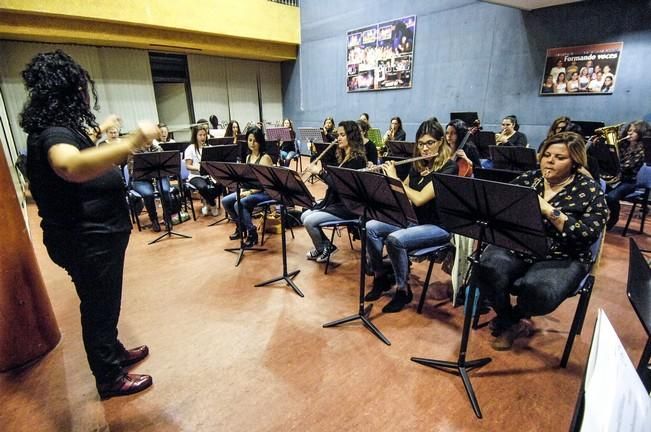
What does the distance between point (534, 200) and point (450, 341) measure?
4.06 ft

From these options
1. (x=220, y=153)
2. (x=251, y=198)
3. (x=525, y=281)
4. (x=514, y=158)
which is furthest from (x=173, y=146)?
(x=525, y=281)

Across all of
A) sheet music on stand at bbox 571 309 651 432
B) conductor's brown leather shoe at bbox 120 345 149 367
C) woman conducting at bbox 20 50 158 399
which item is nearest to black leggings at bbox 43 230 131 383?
woman conducting at bbox 20 50 158 399

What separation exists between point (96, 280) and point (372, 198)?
1.54 meters

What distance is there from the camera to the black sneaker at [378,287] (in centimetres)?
285

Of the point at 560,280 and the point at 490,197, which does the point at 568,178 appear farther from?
the point at 490,197

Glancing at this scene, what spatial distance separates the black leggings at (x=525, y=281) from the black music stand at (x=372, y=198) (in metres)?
0.60

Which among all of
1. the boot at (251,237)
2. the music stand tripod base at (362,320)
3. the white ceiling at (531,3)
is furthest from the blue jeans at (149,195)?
the white ceiling at (531,3)

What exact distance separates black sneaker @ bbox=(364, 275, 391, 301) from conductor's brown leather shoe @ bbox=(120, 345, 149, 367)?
1.65 m

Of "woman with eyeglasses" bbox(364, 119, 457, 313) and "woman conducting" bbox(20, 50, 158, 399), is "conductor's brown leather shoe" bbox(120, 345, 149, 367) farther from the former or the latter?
"woman with eyeglasses" bbox(364, 119, 457, 313)

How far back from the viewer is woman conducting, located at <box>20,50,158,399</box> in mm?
1267

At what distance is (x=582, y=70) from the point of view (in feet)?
18.4

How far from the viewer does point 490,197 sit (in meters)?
1.63

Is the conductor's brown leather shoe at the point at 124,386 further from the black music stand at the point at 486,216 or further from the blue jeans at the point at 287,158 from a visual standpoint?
the blue jeans at the point at 287,158

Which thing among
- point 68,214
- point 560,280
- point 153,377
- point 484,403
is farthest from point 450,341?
point 68,214
